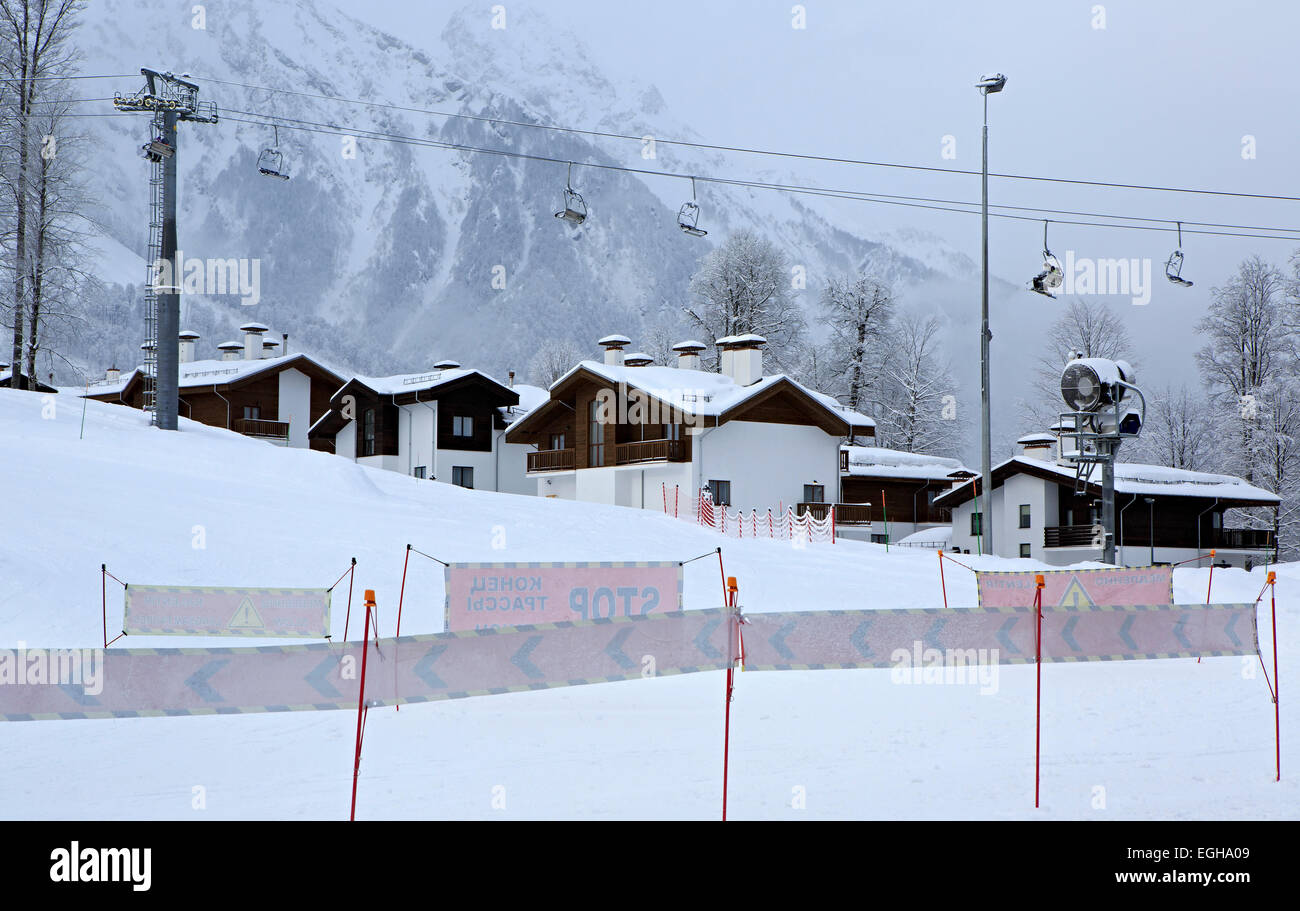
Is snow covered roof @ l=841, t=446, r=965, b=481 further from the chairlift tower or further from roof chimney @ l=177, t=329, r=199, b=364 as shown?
roof chimney @ l=177, t=329, r=199, b=364

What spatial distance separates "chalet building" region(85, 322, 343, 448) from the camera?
58.1 m

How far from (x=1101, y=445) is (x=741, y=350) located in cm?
2058

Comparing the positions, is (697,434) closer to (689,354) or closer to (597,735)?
(689,354)

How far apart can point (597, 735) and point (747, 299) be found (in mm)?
57639

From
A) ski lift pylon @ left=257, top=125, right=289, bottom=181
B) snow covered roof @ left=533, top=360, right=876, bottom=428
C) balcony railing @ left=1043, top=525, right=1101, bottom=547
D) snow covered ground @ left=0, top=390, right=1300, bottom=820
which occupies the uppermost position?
ski lift pylon @ left=257, top=125, right=289, bottom=181

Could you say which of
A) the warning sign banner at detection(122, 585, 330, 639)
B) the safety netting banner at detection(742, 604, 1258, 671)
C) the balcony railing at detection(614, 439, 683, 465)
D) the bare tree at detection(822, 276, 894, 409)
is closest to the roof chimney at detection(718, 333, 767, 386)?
the balcony railing at detection(614, 439, 683, 465)

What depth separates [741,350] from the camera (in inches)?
1916

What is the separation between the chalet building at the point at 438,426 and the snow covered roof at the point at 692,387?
759 cm

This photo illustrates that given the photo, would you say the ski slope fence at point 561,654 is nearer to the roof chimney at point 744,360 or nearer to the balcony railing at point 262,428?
the roof chimney at point 744,360

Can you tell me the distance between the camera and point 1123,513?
50.8 meters

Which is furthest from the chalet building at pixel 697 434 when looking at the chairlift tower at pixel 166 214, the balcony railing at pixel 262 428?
the chairlift tower at pixel 166 214

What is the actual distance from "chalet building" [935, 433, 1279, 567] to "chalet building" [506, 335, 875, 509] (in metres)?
8.29

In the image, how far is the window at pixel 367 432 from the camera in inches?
2237
